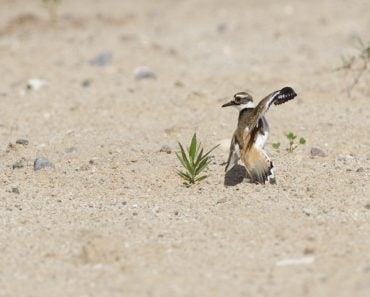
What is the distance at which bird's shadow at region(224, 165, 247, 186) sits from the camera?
6.19 metres

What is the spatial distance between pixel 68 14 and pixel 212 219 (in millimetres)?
9622

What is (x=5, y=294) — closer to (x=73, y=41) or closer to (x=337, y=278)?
(x=337, y=278)

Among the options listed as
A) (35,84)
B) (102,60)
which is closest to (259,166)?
(35,84)

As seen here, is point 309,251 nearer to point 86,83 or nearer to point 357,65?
point 357,65

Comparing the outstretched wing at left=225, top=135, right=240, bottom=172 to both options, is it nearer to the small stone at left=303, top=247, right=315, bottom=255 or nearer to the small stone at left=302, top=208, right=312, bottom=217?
the small stone at left=302, top=208, right=312, bottom=217

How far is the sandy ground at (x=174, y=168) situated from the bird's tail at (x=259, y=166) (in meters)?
0.08

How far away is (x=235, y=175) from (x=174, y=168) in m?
0.51

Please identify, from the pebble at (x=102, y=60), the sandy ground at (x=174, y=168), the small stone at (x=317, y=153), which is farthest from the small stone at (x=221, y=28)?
the small stone at (x=317, y=153)

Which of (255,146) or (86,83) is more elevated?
(86,83)

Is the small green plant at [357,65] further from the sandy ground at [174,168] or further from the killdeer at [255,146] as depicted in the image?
the killdeer at [255,146]

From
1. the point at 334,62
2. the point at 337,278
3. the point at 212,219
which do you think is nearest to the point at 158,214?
the point at 212,219

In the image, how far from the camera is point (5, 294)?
4602 mm

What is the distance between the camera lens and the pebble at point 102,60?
34.7 ft

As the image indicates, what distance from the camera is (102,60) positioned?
418 inches
